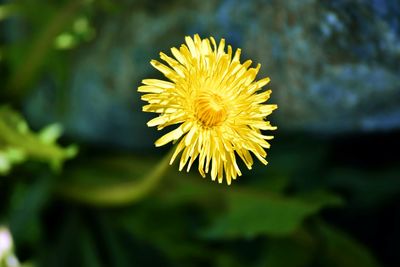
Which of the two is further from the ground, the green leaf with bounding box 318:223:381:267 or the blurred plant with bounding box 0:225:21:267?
the green leaf with bounding box 318:223:381:267

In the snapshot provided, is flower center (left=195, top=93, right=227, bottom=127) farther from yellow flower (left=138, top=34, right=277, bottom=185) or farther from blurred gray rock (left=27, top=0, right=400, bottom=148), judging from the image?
blurred gray rock (left=27, top=0, right=400, bottom=148)

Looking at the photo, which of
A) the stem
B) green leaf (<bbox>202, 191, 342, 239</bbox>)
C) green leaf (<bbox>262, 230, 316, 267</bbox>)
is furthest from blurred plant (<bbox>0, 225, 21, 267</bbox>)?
green leaf (<bbox>262, 230, 316, 267</bbox>)

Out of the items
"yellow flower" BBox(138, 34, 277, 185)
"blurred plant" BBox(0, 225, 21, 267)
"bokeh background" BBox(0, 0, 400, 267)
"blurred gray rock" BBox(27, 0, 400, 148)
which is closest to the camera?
"yellow flower" BBox(138, 34, 277, 185)

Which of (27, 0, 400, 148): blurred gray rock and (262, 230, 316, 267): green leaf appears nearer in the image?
(27, 0, 400, 148): blurred gray rock

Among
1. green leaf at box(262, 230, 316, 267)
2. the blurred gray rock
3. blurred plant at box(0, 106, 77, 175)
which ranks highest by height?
the blurred gray rock

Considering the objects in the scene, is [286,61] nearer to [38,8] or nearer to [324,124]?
[324,124]

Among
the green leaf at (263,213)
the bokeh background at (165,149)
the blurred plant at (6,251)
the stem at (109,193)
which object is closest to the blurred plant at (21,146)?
the bokeh background at (165,149)

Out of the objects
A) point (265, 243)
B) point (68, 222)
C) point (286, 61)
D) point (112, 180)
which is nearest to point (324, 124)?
point (286, 61)
